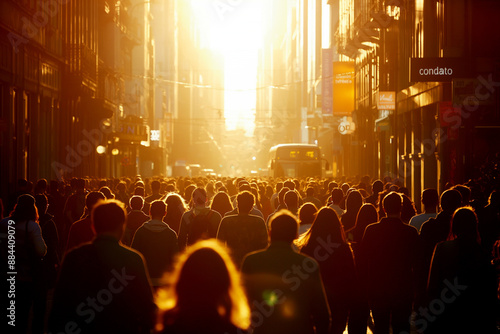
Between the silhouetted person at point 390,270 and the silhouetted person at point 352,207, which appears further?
the silhouetted person at point 352,207

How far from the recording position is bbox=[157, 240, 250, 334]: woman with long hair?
4188 mm

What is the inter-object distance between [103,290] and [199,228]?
5340 millimetres

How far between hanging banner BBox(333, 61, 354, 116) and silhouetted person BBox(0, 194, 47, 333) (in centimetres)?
5003

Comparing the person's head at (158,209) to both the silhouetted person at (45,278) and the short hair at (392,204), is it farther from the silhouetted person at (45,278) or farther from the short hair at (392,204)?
the short hair at (392,204)

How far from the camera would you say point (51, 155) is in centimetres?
3709

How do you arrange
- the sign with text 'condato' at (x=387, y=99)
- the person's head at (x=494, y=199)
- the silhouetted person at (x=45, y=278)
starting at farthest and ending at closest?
the sign with text 'condato' at (x=387, y=99), the person's head at (x=494, y=199), the silhouetted person at (x=45, y=278)

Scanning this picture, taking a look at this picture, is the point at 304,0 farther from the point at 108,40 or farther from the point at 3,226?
the point at 3,226

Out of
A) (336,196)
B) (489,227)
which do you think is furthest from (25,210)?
(336,196)

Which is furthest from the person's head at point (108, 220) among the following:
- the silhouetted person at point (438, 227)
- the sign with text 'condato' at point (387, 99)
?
the sign with text 'condato' at point (387, 99)

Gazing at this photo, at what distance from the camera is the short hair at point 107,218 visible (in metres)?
5.62

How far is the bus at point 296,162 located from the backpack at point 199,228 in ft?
136

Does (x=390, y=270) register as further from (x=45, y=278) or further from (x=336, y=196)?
(x=336, y=196)

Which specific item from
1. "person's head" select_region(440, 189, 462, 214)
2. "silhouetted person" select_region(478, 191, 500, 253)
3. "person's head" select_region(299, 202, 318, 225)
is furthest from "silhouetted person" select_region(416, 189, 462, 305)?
"silhouetted person" select_region(478, 191, 500, 253)

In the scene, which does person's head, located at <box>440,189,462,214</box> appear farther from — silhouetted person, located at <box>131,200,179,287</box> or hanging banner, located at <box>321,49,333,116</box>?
hanging banner, located at <box>321,49,333,116</box>
